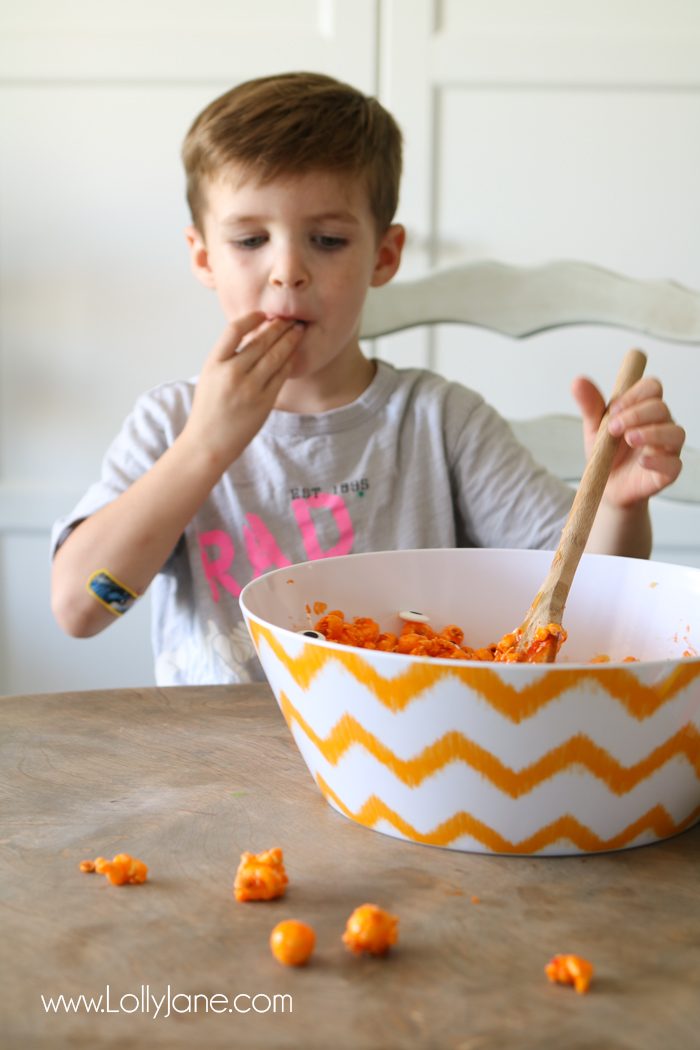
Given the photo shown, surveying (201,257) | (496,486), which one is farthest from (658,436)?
(201,257)

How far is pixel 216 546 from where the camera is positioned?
1093 millimetres

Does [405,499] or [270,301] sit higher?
[270,301]

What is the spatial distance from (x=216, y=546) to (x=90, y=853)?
2.01 ft

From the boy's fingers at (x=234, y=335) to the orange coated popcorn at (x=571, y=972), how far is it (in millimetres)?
731

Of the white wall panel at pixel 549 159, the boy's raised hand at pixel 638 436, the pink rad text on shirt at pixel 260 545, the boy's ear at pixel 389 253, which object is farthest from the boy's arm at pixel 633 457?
the white wall panel at pixel 549 159

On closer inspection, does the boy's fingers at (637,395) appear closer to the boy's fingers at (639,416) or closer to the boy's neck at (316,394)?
the boy's fingers at (639,416)

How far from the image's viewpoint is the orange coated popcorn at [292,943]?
394 mm

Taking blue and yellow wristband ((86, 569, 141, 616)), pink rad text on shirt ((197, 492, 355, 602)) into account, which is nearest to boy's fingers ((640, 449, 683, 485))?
pink rad text on shirt ((197, 492, 355, 602))

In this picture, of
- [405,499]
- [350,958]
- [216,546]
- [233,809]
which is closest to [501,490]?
[405,499]

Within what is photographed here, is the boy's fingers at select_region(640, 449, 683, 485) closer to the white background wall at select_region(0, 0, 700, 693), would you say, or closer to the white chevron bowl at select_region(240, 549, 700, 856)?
the white chevron bowl at select_region(240, 549, 700, 856)

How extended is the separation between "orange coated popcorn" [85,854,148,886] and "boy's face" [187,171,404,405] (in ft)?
2.13

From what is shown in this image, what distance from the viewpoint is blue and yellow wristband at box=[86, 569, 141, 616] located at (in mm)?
943

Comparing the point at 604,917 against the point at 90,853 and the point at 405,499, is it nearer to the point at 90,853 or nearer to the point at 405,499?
the point at 90,853

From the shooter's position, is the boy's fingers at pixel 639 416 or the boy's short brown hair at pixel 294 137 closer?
the boy's fingers at pixel 639 416
